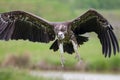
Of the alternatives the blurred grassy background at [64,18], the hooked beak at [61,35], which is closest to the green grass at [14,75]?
the blurred grassy background at [64,18]

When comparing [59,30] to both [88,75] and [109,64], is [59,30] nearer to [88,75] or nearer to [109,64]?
[88,75]

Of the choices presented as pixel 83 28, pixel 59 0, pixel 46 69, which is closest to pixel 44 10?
pixel 59 0

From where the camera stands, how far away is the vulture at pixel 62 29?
539 inches

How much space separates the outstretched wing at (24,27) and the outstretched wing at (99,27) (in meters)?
0.50

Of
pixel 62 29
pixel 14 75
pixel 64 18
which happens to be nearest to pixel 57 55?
pixel 14 75

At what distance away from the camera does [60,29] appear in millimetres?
13609

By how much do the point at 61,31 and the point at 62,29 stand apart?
0.15 feet

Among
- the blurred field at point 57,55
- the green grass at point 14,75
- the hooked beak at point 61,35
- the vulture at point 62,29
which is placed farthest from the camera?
the blurred field at point 57,55

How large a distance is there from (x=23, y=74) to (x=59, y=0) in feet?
30.8

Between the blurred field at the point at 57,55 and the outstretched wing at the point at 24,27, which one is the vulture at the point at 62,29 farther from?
the blurred field at the point at 57,55

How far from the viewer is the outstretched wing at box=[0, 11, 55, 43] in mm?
14039

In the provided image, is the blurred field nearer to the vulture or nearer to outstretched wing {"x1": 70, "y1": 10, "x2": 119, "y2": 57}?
the vulture

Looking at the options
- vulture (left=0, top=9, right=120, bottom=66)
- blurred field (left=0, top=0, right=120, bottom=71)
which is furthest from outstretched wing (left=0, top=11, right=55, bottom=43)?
blurred field (left=0, top=0, right=120, bottom=71)

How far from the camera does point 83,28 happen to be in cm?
1424
